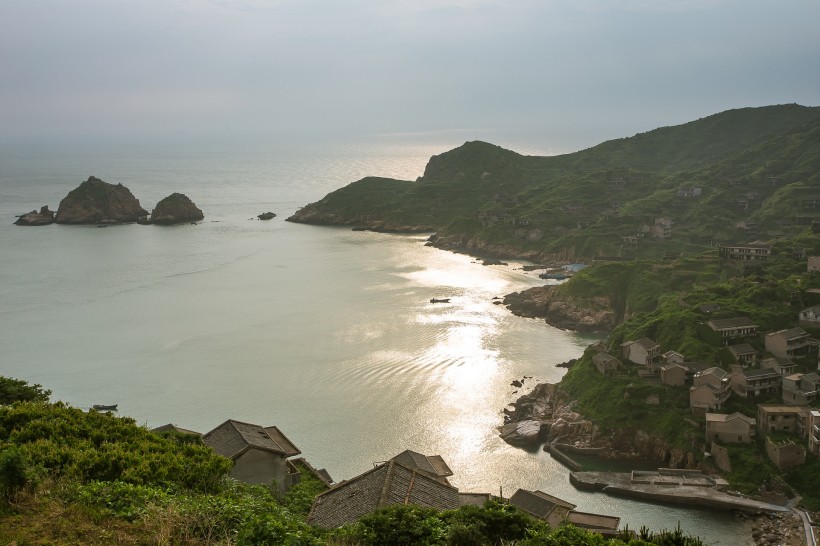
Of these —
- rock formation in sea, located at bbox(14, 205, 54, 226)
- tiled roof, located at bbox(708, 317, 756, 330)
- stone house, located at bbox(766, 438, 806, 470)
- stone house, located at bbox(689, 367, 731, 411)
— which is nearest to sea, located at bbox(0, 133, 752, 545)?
stone house, located at bbox(766, 438, 806, 470)

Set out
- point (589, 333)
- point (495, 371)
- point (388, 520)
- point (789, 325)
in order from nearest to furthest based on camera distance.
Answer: point (388, 520), point (789, 325), point (495, 371), point (589, 333)

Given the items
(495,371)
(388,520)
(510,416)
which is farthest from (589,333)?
(388,520)

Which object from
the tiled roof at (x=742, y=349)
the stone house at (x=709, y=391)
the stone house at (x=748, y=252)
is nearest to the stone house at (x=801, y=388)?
the stone house at (x=709, y=391)

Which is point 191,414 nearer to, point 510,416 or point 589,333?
point 510,416

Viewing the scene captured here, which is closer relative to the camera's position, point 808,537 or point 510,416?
point 808,537

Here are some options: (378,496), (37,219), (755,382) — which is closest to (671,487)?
(755,382)

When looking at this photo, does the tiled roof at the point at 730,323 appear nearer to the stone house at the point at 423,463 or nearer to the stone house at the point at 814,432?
the stone house at the point at 814,432
